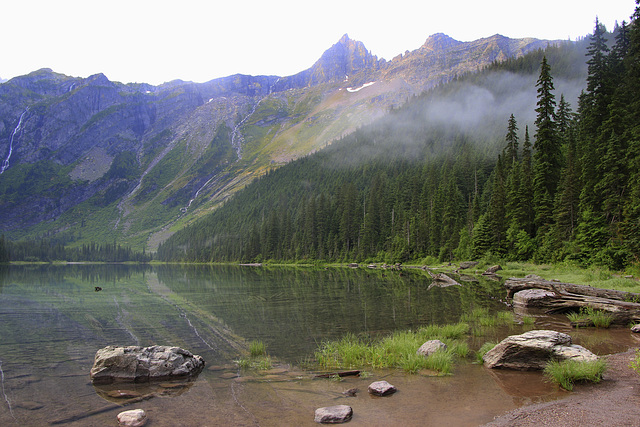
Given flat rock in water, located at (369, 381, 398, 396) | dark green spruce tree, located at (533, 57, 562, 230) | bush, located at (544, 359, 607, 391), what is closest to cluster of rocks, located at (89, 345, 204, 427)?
flat rock in water, located at (369, 381, 398, 396)

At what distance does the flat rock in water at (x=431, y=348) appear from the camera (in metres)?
14.1

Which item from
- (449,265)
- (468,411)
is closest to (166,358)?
(468,411)

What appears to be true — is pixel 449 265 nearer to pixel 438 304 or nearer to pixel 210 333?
pixel 438 304

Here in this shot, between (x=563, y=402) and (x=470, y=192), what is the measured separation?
125 m

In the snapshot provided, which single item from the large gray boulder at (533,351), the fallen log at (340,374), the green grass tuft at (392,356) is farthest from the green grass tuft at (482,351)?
the fallen log at (340,374)

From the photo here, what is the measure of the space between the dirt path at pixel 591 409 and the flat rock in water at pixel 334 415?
3400mm

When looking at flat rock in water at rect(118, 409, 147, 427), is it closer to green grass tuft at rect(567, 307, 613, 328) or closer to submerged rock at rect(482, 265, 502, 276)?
green grass tuft at rect(567, 307, 613, 328)

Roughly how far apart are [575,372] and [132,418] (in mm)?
12583

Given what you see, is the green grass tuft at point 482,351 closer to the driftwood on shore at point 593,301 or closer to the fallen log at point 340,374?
the fallen log at point 340,374

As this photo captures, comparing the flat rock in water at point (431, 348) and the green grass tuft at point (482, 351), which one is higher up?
the flat rock in water at point (431, 348)

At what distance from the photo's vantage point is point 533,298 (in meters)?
25.4

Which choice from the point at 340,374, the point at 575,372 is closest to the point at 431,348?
the point at 340,374

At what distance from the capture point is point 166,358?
13.7 meters

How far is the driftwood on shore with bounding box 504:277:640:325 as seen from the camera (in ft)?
63.3
